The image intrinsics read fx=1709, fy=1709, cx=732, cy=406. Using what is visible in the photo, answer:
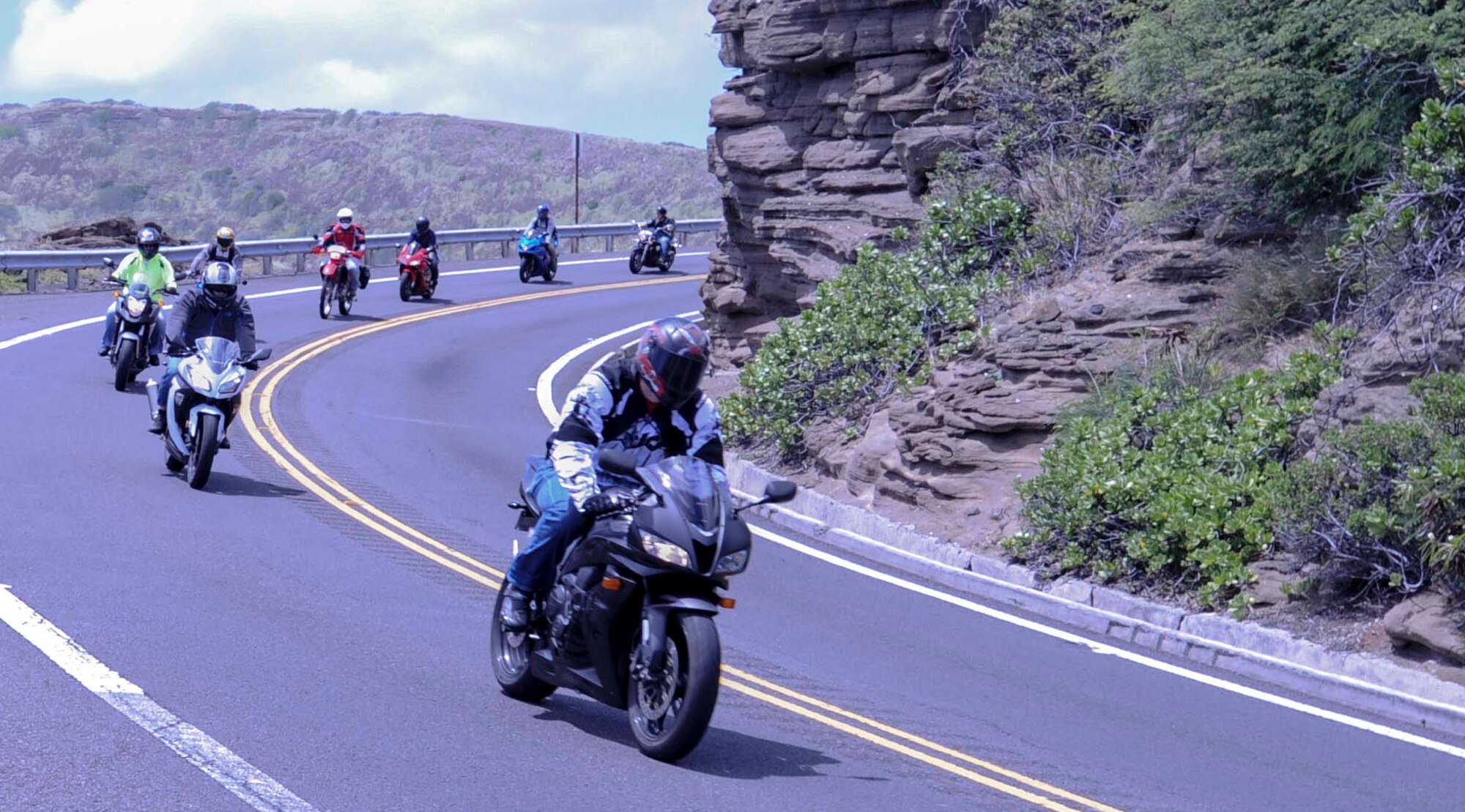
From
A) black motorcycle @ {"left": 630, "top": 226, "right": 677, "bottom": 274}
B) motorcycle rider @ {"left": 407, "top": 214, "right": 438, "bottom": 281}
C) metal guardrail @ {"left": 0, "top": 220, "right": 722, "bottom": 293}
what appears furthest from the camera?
black motorcycle @ {"left": 630, "top": 226, "right": 677, "bottom": 274}

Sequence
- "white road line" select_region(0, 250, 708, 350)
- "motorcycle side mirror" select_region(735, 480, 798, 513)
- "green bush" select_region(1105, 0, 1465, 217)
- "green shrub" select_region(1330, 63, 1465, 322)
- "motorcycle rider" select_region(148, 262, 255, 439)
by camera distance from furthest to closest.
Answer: "white road line" select_region(0, 250, 708, 350)
"motorcycle rider" select_region(148, 262, 255, 439)
"green bush" select_region(1105, 0, 1465, 217)
"green shrub" select_region(1330, 63, 1465, 322)
"motorcycle side mirror" select_region(735, 480, 798, 513)

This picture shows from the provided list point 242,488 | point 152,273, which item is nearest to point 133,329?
point 152,273

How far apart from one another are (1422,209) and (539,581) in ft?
26.4

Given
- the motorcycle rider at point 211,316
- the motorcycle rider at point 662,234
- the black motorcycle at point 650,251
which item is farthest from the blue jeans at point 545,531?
the motorcycle rider at point 662,234

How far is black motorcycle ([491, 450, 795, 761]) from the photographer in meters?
6.92

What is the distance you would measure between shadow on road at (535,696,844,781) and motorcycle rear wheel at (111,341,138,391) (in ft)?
46.4

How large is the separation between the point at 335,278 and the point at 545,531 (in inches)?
955

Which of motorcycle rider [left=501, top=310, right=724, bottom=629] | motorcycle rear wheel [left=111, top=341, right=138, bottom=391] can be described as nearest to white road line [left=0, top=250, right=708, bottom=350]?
motorcycle rear wheel [left=111, top=341, right=138, bottom=391]

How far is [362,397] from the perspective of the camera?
2228 centimetres

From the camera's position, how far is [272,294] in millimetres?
34781

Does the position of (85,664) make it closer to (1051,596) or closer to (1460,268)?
(1051,596)

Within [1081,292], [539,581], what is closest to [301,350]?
[1081,292]

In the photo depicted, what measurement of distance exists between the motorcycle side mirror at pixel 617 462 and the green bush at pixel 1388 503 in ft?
17.7

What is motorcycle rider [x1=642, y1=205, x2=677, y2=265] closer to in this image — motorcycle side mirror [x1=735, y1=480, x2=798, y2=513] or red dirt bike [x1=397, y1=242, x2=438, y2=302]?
red dirt bike [x1=397, y1=242, x2=438, y2=302]
